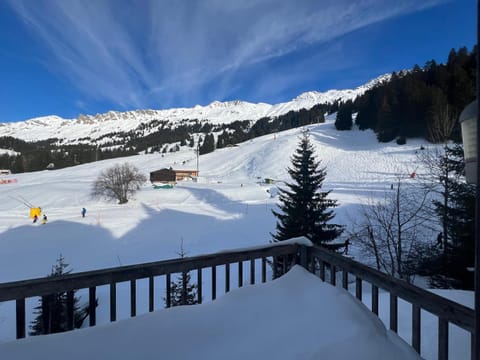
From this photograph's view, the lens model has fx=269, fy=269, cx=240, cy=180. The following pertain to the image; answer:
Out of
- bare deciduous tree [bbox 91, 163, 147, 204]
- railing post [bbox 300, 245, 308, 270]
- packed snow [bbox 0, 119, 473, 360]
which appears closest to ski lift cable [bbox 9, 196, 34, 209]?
packed snow [bbox 0, 119, 473, 360]

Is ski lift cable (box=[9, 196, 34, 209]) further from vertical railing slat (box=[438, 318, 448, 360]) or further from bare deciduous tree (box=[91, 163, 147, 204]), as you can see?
vertical railing slat (box=[438, 318, 448, 360])

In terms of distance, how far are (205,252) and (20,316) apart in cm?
989

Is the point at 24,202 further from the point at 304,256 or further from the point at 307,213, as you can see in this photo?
the point at 304,256

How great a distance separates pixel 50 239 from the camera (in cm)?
1405

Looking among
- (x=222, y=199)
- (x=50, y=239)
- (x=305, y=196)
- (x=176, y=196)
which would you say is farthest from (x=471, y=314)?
(x=176, y=196)

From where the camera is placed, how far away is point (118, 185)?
27688 mm

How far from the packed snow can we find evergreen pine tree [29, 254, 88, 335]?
255mm

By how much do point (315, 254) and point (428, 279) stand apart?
7908mm

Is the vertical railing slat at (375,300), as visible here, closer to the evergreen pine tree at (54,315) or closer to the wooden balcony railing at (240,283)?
the wooden balcony railing at (240,283)

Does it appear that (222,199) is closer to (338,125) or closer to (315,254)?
(315,254)

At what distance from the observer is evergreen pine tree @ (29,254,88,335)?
213 cm

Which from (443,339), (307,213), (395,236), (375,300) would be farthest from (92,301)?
(395,236)

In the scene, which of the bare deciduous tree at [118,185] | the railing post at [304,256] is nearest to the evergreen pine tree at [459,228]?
the railing post at [304,256]

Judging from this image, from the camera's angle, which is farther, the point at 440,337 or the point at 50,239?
the point at 50,239
